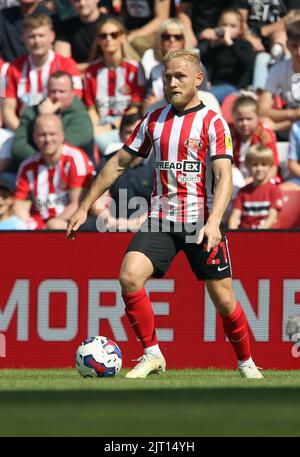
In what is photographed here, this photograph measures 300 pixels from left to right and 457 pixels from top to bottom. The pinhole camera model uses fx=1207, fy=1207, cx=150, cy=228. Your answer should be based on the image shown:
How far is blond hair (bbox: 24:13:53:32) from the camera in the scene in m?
12.6

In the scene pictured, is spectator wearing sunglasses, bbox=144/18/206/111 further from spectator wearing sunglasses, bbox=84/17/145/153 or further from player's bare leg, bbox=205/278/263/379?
player's bare leg, bbox=205/278/263/379

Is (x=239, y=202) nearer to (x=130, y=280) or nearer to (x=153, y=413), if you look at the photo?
(x=130, y=280)

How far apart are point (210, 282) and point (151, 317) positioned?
1.56 feet

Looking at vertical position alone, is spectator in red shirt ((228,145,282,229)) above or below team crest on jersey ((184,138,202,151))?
above

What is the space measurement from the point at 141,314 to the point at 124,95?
5.03 m

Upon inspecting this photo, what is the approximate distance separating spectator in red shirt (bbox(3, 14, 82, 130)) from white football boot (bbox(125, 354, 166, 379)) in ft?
16.4

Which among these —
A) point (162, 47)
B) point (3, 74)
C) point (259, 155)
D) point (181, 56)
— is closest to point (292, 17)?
point (162, 47)

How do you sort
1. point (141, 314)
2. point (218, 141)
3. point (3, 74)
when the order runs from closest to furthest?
point (218, 141)
point (141, 314)
point (3, 74)

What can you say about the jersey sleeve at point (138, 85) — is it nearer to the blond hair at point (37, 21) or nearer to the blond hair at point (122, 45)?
the blond hair at point (122, 45)

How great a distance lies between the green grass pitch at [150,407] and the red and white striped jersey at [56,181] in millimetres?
3624

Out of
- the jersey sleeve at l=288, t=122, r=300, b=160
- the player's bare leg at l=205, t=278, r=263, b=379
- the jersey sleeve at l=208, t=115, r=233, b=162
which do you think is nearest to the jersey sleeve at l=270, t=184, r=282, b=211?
the jersey sleeve at l=288, t=122, r=300, b=160

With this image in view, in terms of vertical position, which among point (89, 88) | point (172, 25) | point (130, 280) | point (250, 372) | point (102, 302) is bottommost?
point (250, 372)

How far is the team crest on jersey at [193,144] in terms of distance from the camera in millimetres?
7859

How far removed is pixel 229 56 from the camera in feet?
42.3
